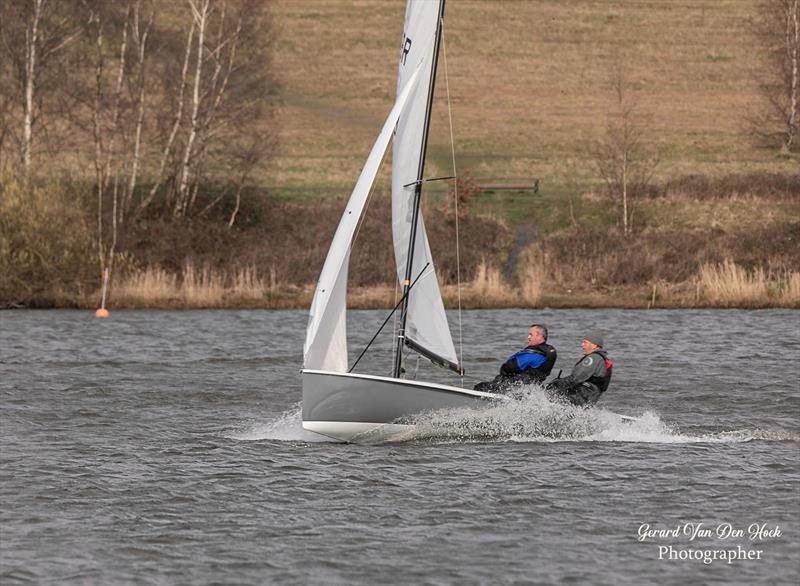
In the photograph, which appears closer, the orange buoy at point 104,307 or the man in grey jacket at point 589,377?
the man in grey jacket at point 589,377

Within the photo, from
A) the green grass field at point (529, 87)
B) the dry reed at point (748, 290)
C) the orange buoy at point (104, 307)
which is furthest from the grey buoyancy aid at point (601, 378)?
the green grass field at point (529, 87)

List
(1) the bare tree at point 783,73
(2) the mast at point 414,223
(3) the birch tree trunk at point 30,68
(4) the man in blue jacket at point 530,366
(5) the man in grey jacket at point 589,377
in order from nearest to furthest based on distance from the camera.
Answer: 1. (4) the man in blue jacket at point 530,366
2. (5) the man in grey jacket at point 589,377
3. (2) the mast at point 414,223
4. (3) the birch tree trunk at point 30,68
5. (1) the bare tree at point 783,73

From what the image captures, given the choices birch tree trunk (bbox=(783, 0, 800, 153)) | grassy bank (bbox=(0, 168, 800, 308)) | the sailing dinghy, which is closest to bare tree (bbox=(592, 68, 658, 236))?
grassy bank (bbox=(0, 168, 800, 308))

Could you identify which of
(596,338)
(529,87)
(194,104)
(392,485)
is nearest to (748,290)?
(194,104)

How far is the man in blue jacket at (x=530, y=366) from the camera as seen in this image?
18.3 m

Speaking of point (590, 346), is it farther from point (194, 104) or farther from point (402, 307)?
point (194, 104)

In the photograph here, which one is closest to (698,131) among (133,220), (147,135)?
(147,135)

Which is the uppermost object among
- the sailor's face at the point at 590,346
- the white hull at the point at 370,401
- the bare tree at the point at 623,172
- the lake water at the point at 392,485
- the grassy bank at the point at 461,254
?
the bare tree at the point at 623,172

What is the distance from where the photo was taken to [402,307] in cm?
1952

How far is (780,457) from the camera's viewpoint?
712 inches

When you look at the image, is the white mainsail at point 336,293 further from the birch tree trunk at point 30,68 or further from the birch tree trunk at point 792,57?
the birch tree trunk at point 792,57

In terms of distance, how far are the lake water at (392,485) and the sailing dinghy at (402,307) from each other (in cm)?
46

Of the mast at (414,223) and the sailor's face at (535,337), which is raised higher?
the mast at (414,223)

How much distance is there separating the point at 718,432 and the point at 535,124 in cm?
5385
